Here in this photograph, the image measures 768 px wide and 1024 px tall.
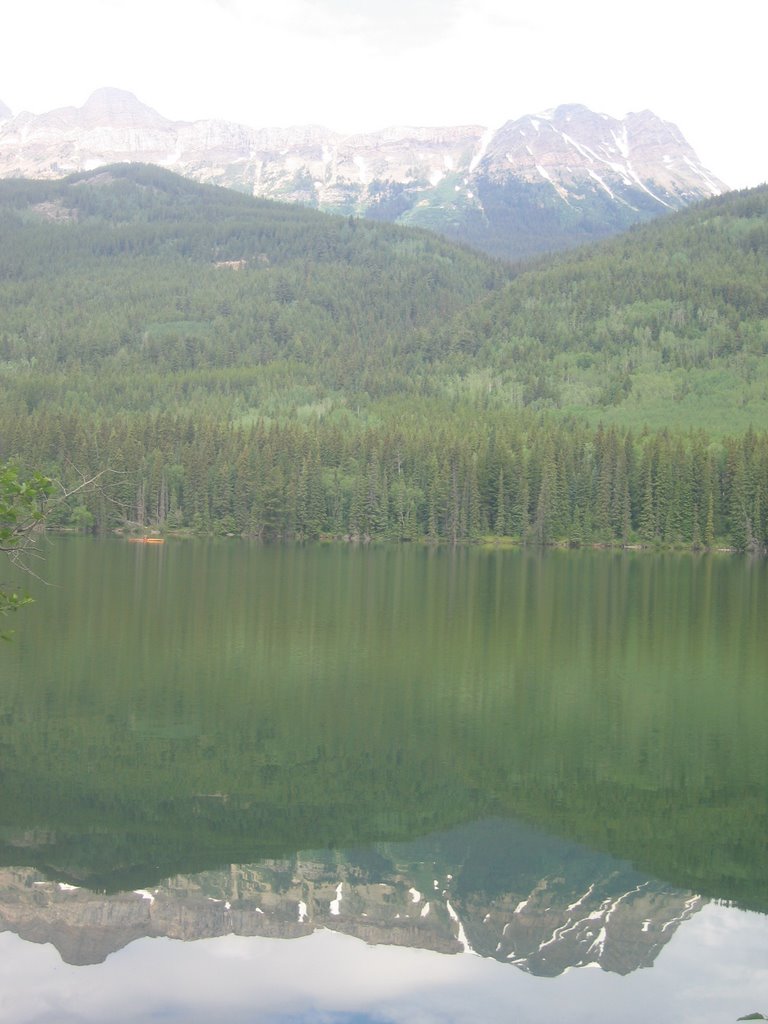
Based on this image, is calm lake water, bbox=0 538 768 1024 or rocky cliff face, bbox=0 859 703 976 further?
rocky cliff face, bbox=0 859 703 976

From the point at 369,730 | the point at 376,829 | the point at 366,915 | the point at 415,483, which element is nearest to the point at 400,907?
the point at 366,915

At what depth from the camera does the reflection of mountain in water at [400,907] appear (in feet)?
66.7

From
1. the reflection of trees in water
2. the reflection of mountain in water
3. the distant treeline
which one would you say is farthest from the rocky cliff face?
the distant treeline

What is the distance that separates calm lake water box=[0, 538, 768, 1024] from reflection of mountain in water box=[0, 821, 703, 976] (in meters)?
0.05

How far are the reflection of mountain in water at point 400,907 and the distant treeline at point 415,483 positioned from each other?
445 ft

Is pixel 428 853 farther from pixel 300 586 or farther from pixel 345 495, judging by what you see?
pixel 345 495

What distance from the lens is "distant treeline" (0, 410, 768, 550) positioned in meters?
157

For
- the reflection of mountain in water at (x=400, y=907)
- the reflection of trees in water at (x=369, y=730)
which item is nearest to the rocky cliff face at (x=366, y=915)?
the reflection of mountain in water at (x=400, y=907)

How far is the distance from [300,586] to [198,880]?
55.9 metres

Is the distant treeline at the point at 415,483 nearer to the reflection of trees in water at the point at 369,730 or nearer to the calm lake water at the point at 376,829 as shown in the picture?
the reflection of trees in water at the point at 369,730

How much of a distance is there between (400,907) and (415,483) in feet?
483

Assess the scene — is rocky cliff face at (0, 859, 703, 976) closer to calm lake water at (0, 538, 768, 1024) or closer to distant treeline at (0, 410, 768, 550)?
calm lake water at (0, 538, 768, 1024)

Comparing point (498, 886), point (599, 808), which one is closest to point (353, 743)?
point (599, 808)

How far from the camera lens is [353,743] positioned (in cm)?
3216
